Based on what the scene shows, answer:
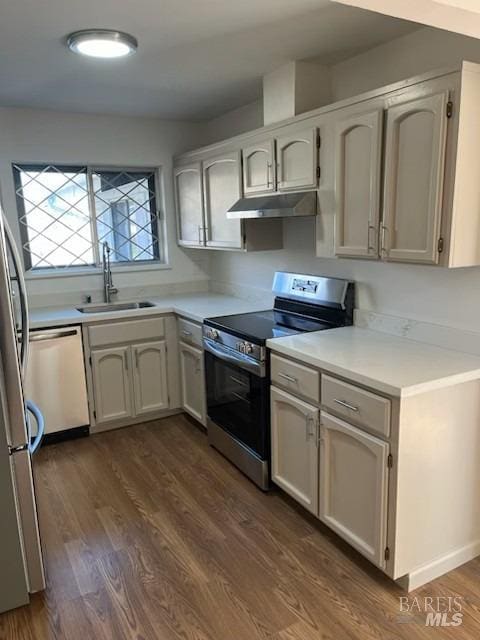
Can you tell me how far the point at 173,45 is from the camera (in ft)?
7.64

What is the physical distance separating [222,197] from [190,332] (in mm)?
976

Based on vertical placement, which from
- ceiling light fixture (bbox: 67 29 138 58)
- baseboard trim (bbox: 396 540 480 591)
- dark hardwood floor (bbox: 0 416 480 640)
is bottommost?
dark hardwood floor (bbox: 0 416 480 640)

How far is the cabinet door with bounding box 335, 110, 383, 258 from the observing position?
2109 mm

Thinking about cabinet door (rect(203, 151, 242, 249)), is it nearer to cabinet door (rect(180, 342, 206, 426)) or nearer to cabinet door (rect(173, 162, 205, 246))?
cabinet door (rect(173, 162, 205, 246))

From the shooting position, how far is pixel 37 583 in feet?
6.48

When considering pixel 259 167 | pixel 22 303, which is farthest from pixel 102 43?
pixel 22 303

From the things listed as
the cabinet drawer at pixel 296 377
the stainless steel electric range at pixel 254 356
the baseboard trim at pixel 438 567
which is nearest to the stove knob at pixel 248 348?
the stainless steel electric range at pixel 254 356

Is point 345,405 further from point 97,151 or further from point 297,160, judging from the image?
point 97,151

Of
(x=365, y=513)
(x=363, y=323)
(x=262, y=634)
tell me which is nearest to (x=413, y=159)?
(x=363, y=323)

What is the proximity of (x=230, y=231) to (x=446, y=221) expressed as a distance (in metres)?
1.65

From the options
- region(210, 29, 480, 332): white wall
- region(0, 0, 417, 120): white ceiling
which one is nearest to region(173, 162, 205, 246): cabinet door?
region(0, 0, 417, 120): white ceiling

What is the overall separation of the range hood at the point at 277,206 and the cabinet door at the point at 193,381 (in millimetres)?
997

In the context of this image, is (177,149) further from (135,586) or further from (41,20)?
(135,586)

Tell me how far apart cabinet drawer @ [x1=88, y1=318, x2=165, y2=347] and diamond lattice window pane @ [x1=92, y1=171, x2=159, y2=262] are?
0.84m
